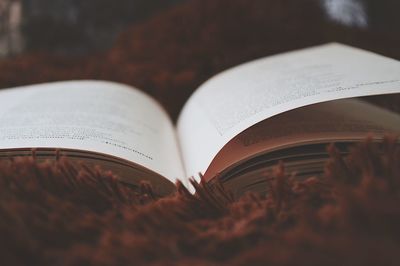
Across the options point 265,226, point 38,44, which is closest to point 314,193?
point 265,226

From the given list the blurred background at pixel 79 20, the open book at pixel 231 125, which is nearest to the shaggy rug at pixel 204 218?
the open book at pixel 231 125

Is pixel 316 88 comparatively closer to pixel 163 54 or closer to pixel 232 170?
pixel 232 170

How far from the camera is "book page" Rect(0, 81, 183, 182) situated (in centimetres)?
34

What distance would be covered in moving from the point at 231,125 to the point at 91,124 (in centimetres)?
14

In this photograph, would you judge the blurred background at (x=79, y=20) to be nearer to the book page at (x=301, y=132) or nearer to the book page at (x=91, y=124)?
the book page at (x=91, y=124)

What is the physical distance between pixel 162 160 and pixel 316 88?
158 millimetres

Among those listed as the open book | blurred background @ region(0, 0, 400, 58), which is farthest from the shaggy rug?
blurred background @ region(0, 0, 400, 58)

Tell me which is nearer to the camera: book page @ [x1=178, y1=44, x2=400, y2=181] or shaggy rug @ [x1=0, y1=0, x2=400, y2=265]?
shaggy rug @ [x1=0, y1=0, x2=400, y2=265]

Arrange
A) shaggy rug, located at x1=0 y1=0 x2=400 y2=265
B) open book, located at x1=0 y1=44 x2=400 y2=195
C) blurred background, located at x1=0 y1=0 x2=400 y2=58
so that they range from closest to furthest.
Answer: shaggy rug, located at x1=0 y1=0 x2=400 y2=265
open book, located at x1=0 y1=44 x2=400 y2=195
blurred background, located at x1=0 y1=0 x2=400 y2=58

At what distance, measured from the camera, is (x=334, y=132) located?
346mm

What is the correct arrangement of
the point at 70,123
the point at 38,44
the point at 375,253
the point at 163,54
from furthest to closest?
the point at 38,44 < the point at 163,54 < the point at 70,123 < the point at 375,253

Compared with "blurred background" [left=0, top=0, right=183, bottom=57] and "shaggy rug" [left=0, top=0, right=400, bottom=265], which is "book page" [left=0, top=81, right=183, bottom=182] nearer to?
"shaggy rug" [left=0, top=0, right=400, bottom=265]

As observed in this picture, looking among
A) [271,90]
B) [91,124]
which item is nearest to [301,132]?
[271,90]

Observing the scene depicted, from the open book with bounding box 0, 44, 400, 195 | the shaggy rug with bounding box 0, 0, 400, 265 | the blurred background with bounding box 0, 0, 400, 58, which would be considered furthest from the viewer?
the blurred background with bounding box 0, 0, 400, 58
